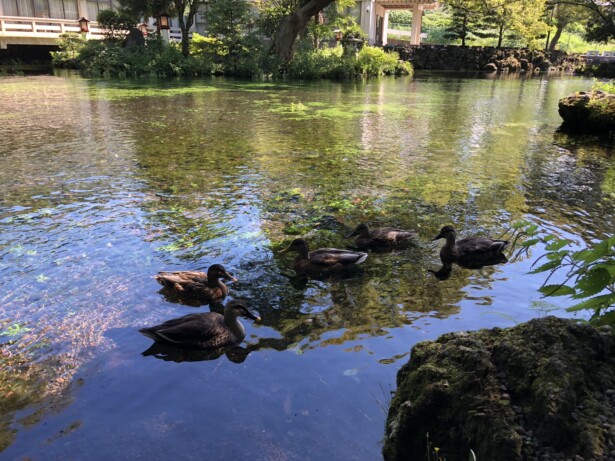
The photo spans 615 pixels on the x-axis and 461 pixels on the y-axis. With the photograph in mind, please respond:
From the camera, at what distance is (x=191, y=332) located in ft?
14.3

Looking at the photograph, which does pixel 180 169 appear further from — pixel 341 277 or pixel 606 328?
pixel 606 328

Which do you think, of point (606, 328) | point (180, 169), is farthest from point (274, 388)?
point (180, 169)

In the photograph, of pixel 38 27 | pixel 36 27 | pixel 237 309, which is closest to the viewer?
pixel 237 309

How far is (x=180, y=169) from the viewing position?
9.99m

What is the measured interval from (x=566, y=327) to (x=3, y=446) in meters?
3.50

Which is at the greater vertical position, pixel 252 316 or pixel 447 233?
pixel 447 233

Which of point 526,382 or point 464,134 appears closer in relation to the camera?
point 526,382

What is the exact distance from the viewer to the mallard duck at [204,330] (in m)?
4.32

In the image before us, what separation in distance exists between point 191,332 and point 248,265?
1.73 metres

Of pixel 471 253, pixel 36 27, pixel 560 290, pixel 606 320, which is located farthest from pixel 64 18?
pixel 606 320

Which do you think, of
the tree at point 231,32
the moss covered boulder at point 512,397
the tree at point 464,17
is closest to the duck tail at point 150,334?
the moss covered boulder at point 512,397

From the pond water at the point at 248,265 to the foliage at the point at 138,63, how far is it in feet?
57.9

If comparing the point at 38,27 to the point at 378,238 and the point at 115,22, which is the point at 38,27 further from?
the point at 378,238

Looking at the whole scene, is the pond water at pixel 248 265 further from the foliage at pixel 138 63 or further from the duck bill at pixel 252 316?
the foliage at pixel 138 63
